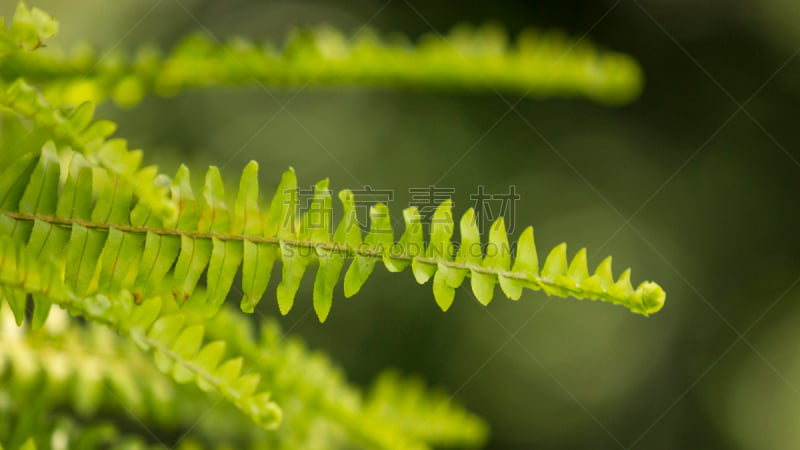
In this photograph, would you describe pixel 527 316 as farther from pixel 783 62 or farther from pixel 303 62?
pixel 303 62

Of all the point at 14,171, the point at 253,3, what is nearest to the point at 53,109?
the point at 14,171

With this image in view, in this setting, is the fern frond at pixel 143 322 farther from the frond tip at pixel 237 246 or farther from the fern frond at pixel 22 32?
the fern frond at pixel 22 32

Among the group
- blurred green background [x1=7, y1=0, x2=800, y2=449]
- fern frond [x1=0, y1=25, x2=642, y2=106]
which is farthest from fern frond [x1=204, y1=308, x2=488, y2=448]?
blurred green background [x1=7, y1=0, x2=800, y2=449]

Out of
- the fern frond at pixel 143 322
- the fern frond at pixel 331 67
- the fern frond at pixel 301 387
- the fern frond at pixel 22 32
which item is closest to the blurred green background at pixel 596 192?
the fern frond at pixel 331 67

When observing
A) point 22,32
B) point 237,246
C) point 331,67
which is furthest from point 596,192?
point 22,32

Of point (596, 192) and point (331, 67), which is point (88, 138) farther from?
point (596, 192)

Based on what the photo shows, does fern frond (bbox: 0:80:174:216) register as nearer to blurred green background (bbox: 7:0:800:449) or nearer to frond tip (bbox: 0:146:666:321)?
frond tip (bbox: 0:146:666:321)

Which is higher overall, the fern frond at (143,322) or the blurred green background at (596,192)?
the blurred green background at (596,192)
